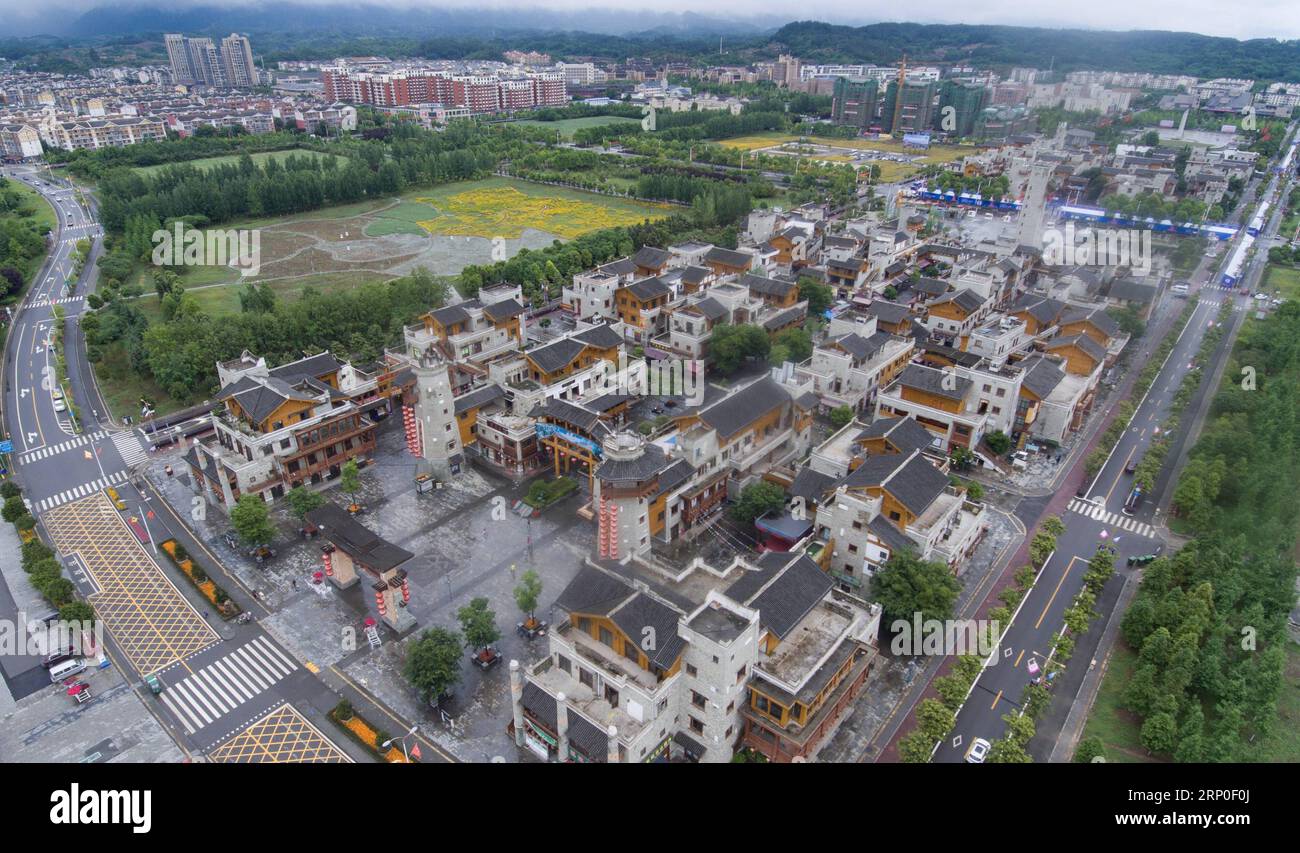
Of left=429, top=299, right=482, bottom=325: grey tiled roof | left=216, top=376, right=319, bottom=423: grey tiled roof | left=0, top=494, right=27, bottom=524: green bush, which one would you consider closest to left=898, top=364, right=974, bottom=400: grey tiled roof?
left=429, top=299, right=482, bottom=325: grey tiled roof

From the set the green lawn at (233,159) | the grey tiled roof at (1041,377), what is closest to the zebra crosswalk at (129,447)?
the grey tiled roof at (1041,377)

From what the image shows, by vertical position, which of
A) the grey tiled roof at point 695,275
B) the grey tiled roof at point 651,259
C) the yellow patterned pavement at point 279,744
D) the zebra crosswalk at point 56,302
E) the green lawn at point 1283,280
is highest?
the grey tiled roof at point 651,259

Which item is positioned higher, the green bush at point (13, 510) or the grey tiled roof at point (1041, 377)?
the grey tiled roof at point (1041, 377)

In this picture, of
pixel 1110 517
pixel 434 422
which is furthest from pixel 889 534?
pixel 434 422

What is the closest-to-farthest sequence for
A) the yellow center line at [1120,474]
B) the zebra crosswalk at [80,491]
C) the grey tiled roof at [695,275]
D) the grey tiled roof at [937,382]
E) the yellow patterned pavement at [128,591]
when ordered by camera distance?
the yellow patterned pavement at [128,591] < the zebra crosswalk at [80,491] < the yellow center line at [1120,474] < the grey tiled roof at [937,382] < the grey tiled roof at [695,275]

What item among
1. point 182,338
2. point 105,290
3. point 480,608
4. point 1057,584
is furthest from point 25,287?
point 1057,584

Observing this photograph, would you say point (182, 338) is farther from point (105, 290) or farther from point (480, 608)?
point (480, 608)

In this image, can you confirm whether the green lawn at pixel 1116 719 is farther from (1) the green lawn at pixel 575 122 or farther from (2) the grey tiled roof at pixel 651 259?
(1) the green lawn at pixel 575 122
